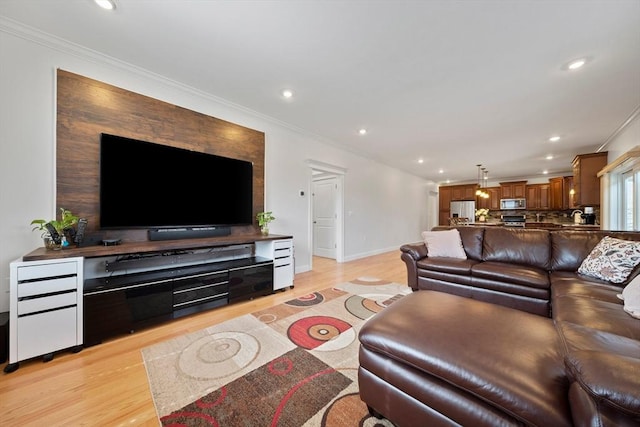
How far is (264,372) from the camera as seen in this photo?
1574 mm

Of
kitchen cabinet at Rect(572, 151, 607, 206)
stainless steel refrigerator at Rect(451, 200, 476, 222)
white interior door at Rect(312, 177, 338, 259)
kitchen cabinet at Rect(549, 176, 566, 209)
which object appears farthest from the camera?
stainless steel refrigerator at Rect(451, 200, 476, 222)

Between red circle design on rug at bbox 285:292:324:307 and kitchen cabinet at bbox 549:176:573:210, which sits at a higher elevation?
kitchen cabinet at bbox 549:176:573:210

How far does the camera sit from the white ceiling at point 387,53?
1.73 metres

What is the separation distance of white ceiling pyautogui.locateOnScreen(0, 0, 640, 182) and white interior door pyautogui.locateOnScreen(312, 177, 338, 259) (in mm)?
1928

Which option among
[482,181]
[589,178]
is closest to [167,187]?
[589,178]

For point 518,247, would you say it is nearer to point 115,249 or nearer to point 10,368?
point 115,249

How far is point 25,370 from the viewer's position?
1.60m

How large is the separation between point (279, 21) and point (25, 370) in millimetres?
3113

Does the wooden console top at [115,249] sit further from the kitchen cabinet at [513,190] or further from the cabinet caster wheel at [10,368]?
the kitchen cabinet at [513,190]

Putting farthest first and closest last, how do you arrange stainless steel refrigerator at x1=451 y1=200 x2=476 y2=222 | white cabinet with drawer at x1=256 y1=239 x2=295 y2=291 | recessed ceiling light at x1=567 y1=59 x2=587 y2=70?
stainless steel refrigerator at x1=451 y1=200 x2=476 y2=222 → white cabinet with drawer at x1=256 y1=239 x2=295 y2=291 → recessed ceiling light at x1=567 y1=59 x2=587 y2=70

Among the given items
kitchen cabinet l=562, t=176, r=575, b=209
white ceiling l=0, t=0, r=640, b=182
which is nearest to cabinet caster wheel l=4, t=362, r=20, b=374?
white ceiling l=0, t=0, r=640, b=182

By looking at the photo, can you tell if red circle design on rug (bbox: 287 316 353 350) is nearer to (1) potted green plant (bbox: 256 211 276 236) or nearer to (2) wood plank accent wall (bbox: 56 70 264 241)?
(1) potted green plant (bbox: 256 211 276 236)

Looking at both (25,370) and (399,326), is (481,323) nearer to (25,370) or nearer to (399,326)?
(399,326)

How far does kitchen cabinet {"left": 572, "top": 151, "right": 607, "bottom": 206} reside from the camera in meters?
4.55
